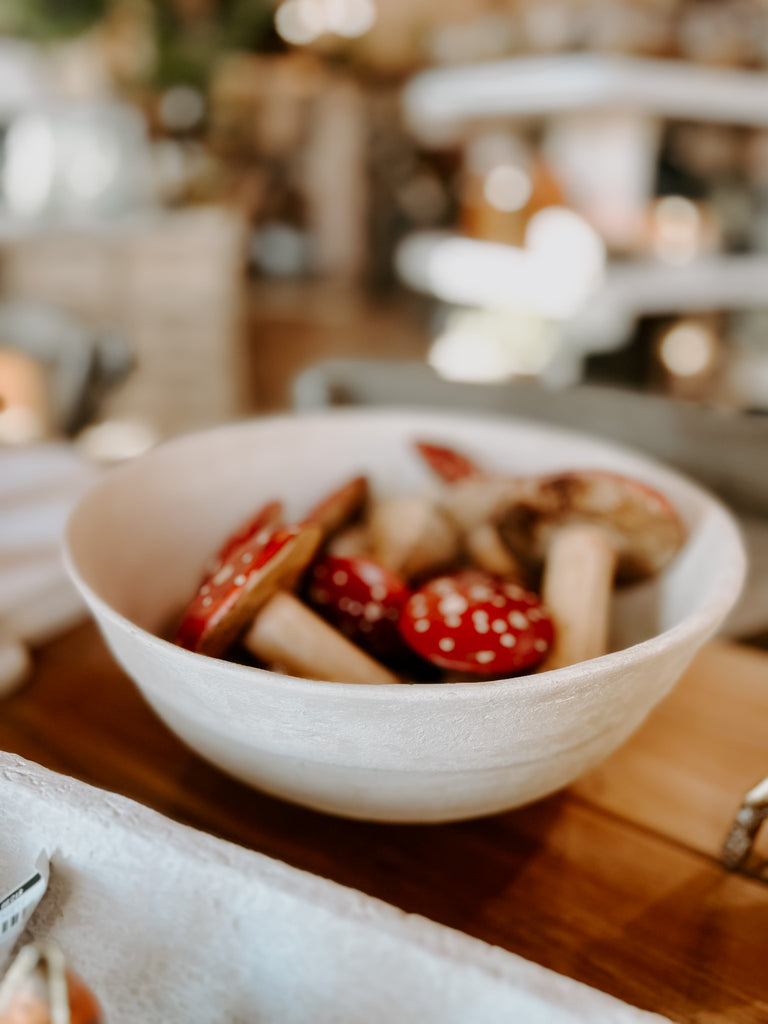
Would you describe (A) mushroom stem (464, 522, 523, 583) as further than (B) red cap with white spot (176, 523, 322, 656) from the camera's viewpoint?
Yes

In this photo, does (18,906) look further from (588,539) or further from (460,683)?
(588,539)

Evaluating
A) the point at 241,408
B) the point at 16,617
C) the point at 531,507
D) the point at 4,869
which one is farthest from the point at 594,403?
the point at 241,408

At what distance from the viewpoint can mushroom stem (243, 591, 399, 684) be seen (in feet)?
1.06

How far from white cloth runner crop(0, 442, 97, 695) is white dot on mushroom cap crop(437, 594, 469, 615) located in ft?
0.60

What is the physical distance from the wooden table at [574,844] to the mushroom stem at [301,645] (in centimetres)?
6

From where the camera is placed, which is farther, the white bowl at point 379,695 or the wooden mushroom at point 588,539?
the wooden mushroom at point 588,539

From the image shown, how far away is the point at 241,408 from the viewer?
9.38 ft

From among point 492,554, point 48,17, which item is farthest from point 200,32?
point 492,554

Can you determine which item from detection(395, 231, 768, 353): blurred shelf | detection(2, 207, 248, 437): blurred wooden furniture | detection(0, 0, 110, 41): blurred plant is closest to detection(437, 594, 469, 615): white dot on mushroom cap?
detection(395, 231, 768, 353): blurred shelf

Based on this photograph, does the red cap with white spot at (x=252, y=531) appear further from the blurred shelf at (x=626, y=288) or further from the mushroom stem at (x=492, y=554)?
the blurred shelf at (x=626, y=288)

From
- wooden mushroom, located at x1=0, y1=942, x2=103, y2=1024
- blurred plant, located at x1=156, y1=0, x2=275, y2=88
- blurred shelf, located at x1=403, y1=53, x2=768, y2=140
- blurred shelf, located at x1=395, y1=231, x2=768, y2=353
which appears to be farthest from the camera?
blurred plant, located at x1=156, y1=0, x2=275, y2=88

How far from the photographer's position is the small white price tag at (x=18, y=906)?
0.77 ft

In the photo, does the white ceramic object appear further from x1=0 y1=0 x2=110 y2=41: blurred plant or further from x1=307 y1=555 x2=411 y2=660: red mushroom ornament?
x1=0 y1=0 x2=110 y2=41: blurred plant

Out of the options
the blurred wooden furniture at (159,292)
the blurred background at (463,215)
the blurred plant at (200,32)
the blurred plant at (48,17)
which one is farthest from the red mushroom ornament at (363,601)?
the blurred plant at (200,32)
